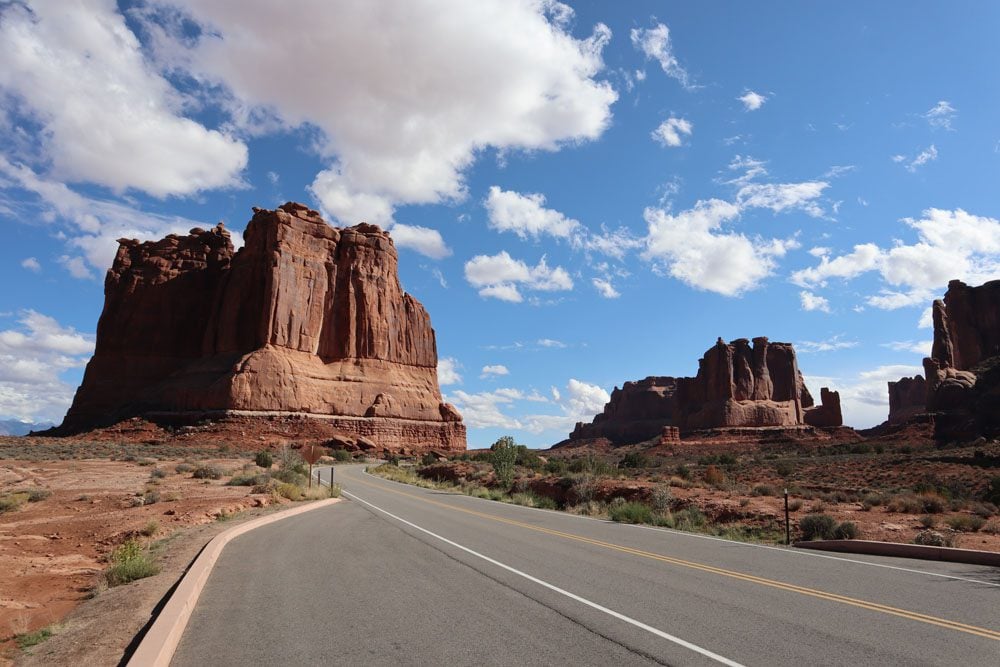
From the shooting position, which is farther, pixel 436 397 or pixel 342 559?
pixel 436 397

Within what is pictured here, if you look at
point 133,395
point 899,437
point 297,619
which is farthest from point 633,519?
point 133,395

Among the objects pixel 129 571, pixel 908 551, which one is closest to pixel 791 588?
pixel 908 551

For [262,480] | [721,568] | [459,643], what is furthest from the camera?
[262,480]

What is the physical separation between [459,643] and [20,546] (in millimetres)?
11310

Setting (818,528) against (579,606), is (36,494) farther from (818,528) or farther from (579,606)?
(818,528)

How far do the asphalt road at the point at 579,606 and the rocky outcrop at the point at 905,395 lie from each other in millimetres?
148382

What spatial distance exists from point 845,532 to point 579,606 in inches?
377

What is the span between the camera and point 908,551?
11.2 meters

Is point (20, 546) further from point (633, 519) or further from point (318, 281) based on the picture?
point (318, 281)

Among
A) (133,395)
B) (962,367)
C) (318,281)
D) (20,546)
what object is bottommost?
(20,546)

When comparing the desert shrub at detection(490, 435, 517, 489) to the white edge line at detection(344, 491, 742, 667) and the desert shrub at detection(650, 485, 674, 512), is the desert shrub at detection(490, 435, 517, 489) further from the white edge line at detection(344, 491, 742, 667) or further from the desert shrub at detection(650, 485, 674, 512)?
the white edge line at detection(344, 491, 742, 667)

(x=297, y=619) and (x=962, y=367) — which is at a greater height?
(x=962, y=367)

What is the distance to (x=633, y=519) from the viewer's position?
17266 mm

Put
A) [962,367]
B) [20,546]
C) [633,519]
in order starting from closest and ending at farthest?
[20,546]
[633,519]
[962,367]
